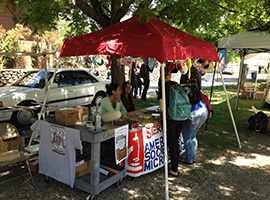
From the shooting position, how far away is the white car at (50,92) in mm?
6426

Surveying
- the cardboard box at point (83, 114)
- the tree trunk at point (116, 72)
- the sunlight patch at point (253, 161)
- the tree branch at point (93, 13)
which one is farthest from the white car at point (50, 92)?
the sunlight patch at point (253, 161)

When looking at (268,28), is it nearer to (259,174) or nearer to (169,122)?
(259,174)

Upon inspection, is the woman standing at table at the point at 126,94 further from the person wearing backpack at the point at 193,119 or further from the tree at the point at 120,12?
the person wearing backpack at the point at 193,119

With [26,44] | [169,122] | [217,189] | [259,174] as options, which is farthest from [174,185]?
[26,44]

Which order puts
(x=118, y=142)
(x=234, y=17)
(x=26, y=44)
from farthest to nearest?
(x=26, y=44) → (x=234, y=17) → (x=118, y=142)

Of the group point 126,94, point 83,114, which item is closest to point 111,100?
point 83,114

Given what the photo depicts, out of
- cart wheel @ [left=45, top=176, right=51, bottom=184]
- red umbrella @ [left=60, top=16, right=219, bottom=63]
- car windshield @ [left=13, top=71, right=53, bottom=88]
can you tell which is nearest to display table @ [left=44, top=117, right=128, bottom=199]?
cart wheel @ [left=45, top=176, right=51, bottom=184]

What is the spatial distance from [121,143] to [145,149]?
57 cm

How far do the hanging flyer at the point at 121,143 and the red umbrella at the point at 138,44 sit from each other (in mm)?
1142

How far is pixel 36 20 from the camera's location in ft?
19.9

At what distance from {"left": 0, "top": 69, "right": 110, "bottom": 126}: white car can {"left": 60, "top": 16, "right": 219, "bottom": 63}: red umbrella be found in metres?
2.43

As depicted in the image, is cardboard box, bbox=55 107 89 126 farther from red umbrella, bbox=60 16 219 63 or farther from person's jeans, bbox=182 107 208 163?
person's jeans, bbox=182 107 208 163

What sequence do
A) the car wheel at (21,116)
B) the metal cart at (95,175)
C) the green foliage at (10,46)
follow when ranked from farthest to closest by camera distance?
the green foliage at (10,46)
the car wheel at (21,116)
the metal cart at (95,175)

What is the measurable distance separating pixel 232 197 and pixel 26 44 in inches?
565
